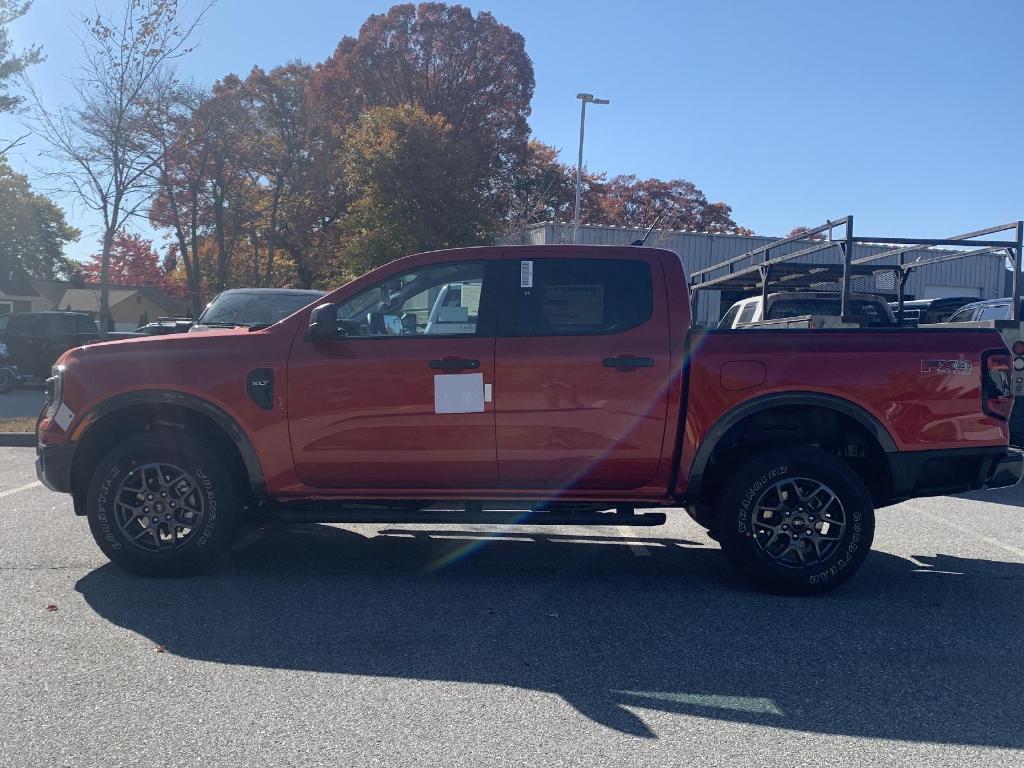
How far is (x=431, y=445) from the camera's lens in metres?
5.48

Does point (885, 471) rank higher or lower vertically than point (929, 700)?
higher

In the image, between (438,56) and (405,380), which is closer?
(405,380)

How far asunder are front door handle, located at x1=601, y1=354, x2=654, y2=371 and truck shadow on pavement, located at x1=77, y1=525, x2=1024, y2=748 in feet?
4.41

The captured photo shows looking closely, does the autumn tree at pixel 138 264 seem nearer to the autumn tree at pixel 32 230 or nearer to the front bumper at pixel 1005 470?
the autumn tree at pixel 32 230

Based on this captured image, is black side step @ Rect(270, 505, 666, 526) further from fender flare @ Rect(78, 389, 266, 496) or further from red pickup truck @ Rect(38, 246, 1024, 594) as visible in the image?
fender flare @ Rect(78, 389, 266, 496)

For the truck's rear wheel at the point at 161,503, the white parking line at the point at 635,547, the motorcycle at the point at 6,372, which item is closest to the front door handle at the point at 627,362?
the white parking line at the point at 635,547

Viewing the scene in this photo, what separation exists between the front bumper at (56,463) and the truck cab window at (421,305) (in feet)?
6.01

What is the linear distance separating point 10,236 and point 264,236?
1304 inches

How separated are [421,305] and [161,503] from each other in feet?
6.42

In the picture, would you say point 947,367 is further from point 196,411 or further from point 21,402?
point 21,402

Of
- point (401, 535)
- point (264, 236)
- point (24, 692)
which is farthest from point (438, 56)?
point (24, 692)

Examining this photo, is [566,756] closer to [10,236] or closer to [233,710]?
[233,710]

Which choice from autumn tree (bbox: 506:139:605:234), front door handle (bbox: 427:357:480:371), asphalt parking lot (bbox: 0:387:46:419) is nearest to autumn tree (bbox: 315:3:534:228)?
autumn tree (bbox: 506:139:605:234)

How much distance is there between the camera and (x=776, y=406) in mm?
5477
